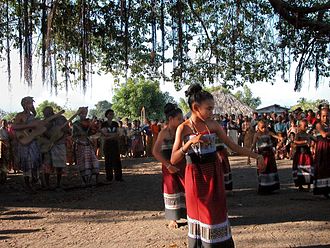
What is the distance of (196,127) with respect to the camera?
392 centimetres

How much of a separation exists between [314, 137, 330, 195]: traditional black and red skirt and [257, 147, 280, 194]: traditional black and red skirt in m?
0.99

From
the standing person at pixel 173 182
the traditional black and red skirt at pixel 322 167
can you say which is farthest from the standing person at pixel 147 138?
the standing person at pixel 173 182

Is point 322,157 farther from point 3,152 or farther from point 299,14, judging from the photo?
point 3,152

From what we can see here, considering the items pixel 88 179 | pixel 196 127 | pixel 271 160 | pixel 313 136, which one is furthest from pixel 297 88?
pixel 88 179

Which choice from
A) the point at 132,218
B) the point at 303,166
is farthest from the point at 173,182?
the point at 303,166

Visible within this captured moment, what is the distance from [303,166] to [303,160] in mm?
133

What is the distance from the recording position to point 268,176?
819 centimetres

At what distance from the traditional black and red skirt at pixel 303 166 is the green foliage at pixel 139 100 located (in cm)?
3674

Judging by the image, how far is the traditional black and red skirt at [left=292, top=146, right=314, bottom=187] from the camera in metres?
8.41

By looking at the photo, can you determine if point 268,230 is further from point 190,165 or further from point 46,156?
point 46,156

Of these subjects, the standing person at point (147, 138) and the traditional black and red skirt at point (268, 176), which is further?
the standing person at point (147, 138)

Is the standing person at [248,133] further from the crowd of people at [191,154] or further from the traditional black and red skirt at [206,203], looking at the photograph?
the traditional black and red skirt at [206,203]

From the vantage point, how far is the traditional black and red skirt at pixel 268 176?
8133mm

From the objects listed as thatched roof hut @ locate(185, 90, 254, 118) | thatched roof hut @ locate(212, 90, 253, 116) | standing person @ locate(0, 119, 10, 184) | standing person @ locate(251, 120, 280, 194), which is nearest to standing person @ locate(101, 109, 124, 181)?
standing person @ locate(0, 119, 10, 184)
